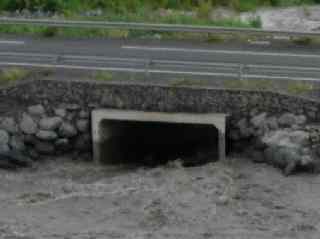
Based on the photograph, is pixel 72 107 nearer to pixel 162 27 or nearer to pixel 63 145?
pixel 63 145

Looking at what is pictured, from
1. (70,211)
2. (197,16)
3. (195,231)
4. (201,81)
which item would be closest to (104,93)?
(201,81)

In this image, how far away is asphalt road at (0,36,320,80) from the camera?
1917cm

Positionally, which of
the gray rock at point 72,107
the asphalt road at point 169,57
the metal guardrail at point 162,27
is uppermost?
the metal guardrail at point 162,27

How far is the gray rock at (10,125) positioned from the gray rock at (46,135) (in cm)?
47

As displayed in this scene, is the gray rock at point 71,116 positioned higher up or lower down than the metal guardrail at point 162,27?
lower down

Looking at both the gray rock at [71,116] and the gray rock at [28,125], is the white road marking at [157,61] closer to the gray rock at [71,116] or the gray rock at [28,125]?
Answer: the gray rock at [71,116]

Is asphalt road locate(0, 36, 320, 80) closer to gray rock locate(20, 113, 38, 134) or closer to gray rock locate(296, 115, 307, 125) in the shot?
gray rock locate(296, 115, 307, 125)

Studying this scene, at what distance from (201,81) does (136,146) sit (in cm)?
308

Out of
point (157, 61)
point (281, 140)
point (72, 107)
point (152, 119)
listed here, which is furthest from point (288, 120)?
point (72, 107)

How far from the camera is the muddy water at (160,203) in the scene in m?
15.6

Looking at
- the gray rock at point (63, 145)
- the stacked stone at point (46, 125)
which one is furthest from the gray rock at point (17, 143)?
the gray rock at point (63, 145)

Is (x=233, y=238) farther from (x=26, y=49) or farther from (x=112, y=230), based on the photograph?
(x=26, y=49)

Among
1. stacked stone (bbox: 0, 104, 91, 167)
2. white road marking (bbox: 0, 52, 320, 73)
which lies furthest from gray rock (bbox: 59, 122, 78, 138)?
white road marking (bbox: 0, 52, 320, 73)

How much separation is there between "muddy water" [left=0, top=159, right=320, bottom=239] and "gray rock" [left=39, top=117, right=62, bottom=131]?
2.64 ft
